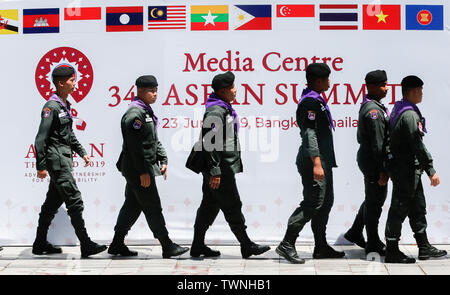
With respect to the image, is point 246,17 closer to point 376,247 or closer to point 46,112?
point 46,112

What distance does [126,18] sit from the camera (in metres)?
8.33

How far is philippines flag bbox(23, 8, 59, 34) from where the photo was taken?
840 centimetres

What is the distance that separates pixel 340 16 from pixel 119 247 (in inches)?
125

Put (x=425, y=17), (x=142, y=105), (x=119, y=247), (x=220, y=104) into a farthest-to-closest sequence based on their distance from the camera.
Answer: (x=425, y=17) → (x=119, y=247) → (x=142, y=105) → (x=220, y=104)

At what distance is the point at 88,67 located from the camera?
8398 millimetres

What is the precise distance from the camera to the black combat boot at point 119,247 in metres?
A: 7.84

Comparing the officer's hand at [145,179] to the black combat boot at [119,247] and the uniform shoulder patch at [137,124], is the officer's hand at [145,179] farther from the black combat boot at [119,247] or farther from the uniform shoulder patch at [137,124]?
the black combat boot at [119,247]

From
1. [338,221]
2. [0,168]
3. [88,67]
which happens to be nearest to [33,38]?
[88,67]

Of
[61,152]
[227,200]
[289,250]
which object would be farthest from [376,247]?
[61,152]

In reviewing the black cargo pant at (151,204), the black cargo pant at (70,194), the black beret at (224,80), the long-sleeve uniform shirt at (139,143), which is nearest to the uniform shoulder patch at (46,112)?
the black cargo pant at (70,194)

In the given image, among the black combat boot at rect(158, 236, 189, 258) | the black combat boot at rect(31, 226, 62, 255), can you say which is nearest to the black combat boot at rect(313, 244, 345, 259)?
the black combat boot at rect(158, 236, 189, 258)

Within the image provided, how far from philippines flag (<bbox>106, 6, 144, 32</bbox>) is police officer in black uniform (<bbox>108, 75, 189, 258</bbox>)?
2.96 feet

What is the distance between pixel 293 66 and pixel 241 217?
173cm

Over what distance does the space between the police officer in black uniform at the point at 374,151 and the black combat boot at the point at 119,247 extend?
231cm
